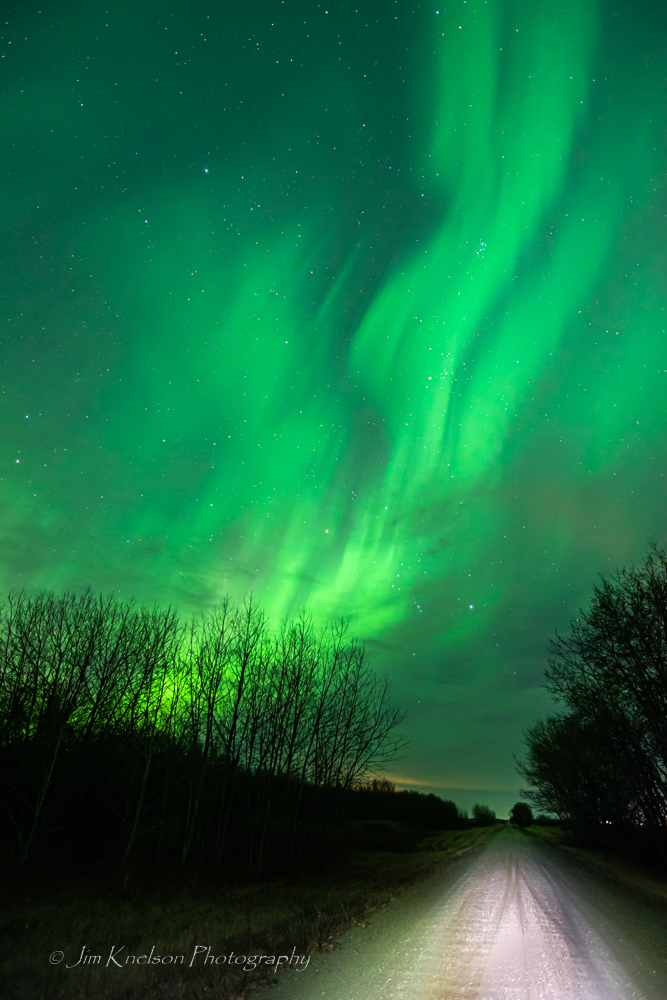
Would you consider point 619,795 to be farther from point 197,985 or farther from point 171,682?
point 197,985

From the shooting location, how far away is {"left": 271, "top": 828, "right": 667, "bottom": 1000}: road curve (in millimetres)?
7355

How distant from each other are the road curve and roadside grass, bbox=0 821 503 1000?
925 millimetres

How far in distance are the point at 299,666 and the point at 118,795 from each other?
1166 cm

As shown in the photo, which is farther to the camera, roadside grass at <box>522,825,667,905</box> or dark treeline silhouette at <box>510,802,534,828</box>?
dark treeline silhouette at <box>510,802,534,828</box>

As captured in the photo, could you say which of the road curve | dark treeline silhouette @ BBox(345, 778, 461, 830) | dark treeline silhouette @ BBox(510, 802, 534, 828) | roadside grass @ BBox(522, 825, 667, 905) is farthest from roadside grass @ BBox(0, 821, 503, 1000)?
dark treeline silhouette @ BBox(510, 802, 534, 828)

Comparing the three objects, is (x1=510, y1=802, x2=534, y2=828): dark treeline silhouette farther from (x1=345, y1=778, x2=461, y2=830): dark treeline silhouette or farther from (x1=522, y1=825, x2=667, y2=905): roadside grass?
(x1=522, y1=825, x2=667, y2=905): roadside grass

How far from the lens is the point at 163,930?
1120 cm

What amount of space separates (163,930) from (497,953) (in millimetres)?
7320

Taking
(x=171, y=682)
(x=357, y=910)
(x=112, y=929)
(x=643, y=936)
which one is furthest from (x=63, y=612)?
(x=643, y=936)

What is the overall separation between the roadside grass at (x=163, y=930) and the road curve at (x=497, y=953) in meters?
0.93

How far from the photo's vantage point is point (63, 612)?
2567 centimetres

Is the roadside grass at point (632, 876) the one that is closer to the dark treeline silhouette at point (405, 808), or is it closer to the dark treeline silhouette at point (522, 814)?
the dark treeline silhouette at point (405, 808)

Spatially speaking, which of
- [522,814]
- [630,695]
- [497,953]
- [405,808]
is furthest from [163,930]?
[522,814]

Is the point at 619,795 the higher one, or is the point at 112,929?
the point at 619,795
